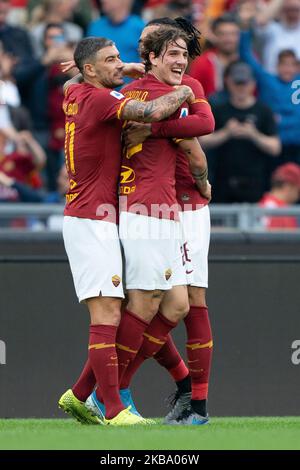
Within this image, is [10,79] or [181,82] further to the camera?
[10,79]

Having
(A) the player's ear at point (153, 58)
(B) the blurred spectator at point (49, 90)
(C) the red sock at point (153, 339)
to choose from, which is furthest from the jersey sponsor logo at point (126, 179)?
(B) the blurred spectator at point (49, 90)

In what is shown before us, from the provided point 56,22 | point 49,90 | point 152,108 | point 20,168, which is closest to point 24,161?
point 20,168

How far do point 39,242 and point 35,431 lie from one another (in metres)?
2.55

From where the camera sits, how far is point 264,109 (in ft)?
37.0

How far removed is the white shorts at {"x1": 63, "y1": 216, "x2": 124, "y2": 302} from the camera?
6922 mm

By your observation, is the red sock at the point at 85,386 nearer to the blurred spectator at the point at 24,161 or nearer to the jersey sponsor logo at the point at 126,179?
the jersey sponsor logo at the point at 126,179

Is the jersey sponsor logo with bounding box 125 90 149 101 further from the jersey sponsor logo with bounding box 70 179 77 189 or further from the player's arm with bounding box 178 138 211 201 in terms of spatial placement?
the jersey sponsor logo with bounding box 70 179 77 189

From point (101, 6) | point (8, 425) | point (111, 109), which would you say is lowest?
point (8, 425)

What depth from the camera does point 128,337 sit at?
23.1 feet

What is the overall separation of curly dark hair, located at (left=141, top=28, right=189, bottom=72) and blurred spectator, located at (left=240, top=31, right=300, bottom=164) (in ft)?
14.7

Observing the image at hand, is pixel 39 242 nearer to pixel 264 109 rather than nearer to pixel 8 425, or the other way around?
pixel 8 425

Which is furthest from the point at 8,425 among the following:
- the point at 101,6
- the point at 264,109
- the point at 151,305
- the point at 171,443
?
the point at 101,6

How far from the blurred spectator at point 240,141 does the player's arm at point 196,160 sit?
382cm

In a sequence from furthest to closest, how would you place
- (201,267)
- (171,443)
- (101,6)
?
(101,6) → (201,267) → (171,443)
